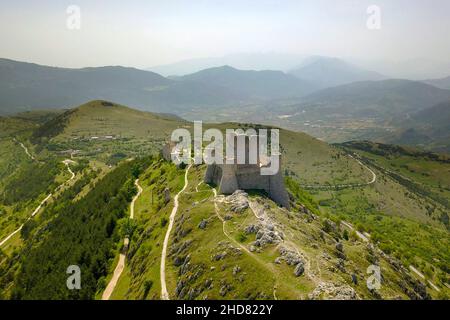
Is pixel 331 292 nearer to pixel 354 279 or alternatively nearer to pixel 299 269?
pixel 299 269

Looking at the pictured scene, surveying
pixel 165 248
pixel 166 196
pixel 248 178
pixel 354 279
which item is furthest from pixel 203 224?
pixel 166 196

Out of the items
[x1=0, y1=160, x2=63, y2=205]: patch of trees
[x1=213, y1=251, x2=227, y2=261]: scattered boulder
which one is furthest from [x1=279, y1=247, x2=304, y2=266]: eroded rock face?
[x1=0, y1=160, x2=63, y2=205]: patch of trees

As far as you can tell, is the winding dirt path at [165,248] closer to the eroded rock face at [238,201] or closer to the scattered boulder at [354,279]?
the eroded rock face at [238,201]

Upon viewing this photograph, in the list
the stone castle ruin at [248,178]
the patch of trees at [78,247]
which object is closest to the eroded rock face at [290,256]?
the stone castle ruin at [248,178]

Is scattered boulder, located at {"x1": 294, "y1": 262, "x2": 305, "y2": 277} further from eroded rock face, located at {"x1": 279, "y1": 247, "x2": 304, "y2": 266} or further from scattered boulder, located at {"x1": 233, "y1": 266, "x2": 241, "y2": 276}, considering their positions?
scattered boulder, located at {"x1": 233, "y1": 266, "x2": 241, "y2": 276}
